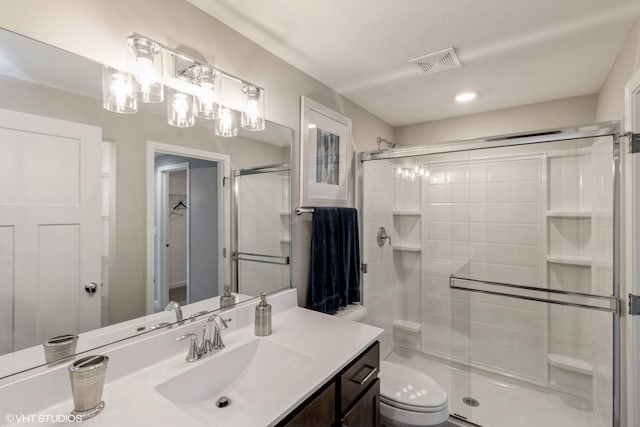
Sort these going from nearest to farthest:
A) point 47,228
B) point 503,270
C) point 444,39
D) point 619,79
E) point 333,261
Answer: point 47,228 → point 444,39 → point 619,79 → point 333,261 → point 503,270

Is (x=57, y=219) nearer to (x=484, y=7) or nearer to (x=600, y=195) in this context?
(x=484, y=7)

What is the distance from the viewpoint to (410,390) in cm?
166

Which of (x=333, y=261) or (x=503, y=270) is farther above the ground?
(x=333, y=261)

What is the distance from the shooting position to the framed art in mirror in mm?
1807

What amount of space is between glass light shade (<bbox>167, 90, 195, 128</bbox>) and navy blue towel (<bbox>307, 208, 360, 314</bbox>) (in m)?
0.87

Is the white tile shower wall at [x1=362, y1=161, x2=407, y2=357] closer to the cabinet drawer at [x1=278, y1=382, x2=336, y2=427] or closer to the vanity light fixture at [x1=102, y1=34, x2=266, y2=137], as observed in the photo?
the vanity light fixture at [x1=102, y1=34, x2=266, y2=137]

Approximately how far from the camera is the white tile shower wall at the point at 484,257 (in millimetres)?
2258

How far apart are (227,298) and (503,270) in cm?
206

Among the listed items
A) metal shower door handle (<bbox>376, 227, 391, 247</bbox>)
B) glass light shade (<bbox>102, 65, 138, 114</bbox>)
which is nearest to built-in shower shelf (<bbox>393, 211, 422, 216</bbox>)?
metal shower door handle (<bbox>376, 227, 391, 247</bbox>)

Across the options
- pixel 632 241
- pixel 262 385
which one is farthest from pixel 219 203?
pixel 632 241

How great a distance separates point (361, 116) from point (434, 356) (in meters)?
2.12

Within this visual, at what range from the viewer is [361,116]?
97.2 inches

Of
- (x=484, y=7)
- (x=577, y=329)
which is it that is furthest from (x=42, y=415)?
(x=577, y=329)

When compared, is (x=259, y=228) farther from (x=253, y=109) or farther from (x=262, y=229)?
(x=253, y=109)
